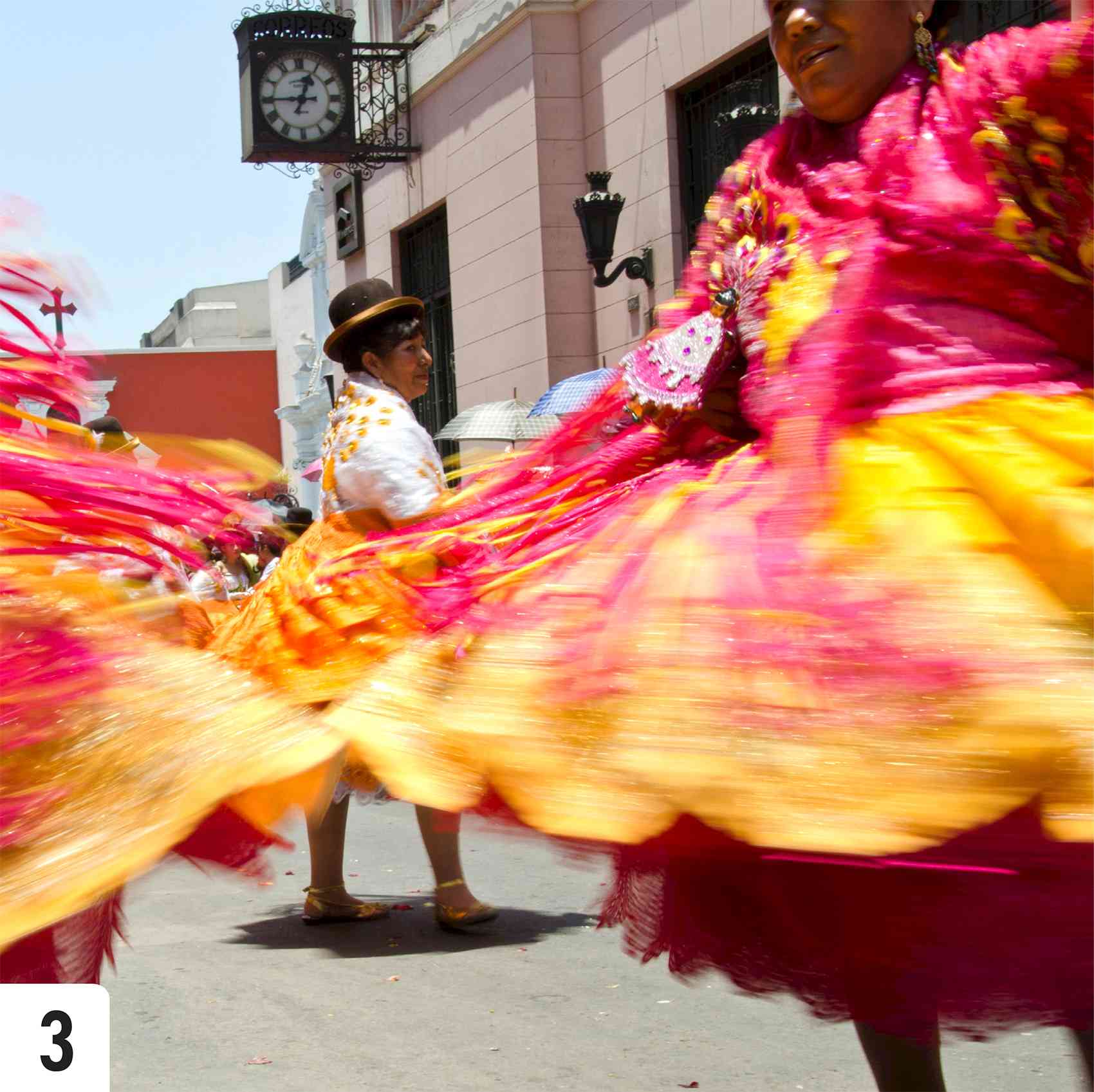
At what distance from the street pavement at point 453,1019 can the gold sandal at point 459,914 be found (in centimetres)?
3

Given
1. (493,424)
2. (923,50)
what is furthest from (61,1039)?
(493,424)

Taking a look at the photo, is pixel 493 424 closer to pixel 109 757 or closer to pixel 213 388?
pixel 109 757

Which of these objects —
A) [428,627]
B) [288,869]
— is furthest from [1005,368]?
[288,869]

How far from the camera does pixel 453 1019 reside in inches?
134

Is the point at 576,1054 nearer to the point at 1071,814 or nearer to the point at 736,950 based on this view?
the point at 736,950

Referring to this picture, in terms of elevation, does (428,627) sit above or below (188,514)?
below

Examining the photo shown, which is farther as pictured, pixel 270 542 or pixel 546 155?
pixel 546 155

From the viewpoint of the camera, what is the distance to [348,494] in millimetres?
3484

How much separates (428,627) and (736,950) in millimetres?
468

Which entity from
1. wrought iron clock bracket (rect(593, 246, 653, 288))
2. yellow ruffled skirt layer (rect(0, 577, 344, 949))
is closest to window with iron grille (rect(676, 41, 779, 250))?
wrought iron clock bracket (rect(593, 246, 653, 288))

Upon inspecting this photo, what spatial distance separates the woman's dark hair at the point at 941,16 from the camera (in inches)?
72.1

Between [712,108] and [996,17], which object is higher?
[712,108]

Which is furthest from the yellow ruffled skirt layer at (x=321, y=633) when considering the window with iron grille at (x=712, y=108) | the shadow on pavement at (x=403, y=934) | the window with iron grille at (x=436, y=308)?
the window with iron grille at (x=436, y=308)

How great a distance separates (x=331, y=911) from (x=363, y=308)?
67.7 inches
